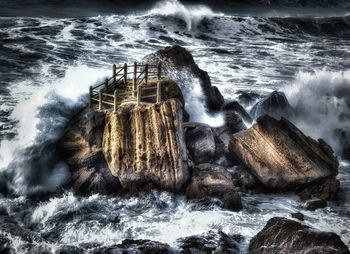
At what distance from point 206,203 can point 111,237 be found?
3.44 m

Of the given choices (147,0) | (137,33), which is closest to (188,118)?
(137,33)

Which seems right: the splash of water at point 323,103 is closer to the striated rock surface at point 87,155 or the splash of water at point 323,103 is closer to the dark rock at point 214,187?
the dark rock at point 214,187

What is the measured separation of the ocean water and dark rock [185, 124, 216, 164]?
2286mm

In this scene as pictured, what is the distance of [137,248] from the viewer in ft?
40.2

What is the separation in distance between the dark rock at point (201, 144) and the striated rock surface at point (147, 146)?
3.21 ft

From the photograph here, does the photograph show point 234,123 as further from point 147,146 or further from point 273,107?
point 147,146

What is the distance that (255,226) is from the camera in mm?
13820

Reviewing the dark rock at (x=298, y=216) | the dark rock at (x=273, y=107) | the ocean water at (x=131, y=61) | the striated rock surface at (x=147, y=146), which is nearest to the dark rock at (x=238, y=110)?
the dark rock at (x=273, y=107)

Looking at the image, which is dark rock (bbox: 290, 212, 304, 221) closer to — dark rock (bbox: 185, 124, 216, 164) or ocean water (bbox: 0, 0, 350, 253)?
ocean water (bbox: 0, 0, 350, 253)

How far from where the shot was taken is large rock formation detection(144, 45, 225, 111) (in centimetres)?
2088

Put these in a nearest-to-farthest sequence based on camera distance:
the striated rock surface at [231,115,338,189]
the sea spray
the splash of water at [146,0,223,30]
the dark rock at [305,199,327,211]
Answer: the dark rock at [305,199,327,211] → the sea spray → the striated rock surface at [231,115,338,189] → the splash of water at [146,0,223,30]

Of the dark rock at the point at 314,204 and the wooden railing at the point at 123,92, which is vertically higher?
the wooden railing at the point at 123,92

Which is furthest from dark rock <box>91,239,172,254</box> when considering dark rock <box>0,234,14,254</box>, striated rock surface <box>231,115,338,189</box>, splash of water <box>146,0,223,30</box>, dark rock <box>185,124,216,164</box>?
splash of water <box>146,0,223,30</box>

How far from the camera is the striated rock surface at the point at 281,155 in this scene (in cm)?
1574
